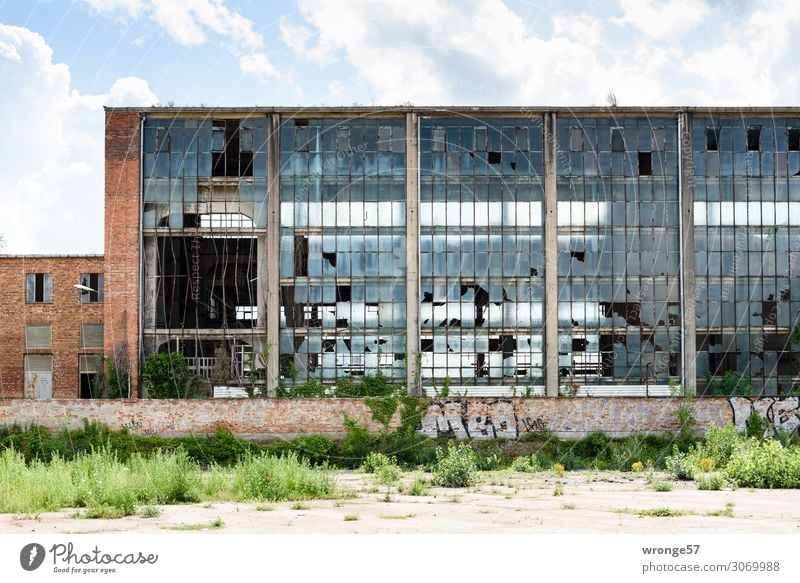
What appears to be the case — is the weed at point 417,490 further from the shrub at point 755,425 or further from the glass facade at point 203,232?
the glass facade at point 203,232

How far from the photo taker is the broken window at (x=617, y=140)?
1649 inches

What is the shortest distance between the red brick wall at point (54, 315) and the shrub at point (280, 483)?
24.7m

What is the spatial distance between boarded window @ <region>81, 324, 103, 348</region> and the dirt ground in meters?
24.0

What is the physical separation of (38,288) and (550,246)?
23.8 m

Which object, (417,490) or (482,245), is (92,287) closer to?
(482,245)

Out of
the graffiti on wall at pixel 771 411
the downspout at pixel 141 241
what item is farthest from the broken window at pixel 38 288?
the graffiti on wall at pixel 771 411

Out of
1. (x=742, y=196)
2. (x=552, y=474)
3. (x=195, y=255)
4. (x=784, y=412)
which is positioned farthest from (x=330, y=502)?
(x=742, y=196)

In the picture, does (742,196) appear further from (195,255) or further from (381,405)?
(195,255)

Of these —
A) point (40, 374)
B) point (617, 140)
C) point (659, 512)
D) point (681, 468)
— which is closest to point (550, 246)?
point (617, 140)

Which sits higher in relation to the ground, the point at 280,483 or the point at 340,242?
the point at 340,242

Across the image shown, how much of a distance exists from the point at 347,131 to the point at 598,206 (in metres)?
12.0

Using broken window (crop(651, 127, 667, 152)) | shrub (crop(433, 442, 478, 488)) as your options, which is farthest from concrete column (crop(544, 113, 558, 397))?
shrub (crop(433, 442, 478, 488))

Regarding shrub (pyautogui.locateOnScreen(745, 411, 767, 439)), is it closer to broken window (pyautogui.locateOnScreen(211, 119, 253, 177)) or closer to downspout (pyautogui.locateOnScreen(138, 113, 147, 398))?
broken window (pyautogui.locateOnScreen(211, 119, 253, 177))

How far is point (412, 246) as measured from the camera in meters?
41.6
